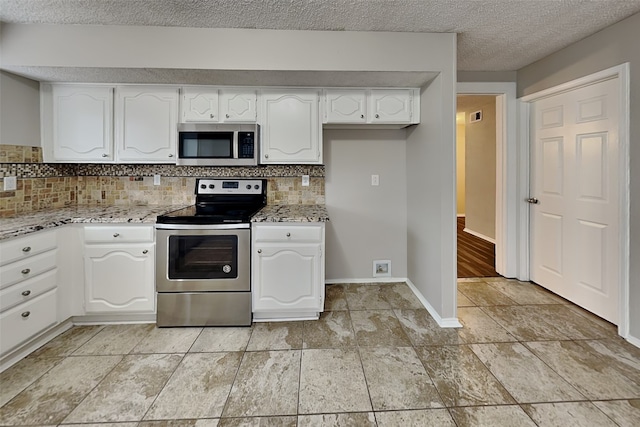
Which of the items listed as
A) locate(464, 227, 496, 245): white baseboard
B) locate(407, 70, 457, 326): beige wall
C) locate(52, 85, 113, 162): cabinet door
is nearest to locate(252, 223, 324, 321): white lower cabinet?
locate(407, 70, 457, 326): beige wall

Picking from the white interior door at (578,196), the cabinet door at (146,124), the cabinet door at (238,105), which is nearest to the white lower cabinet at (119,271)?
the cabinet door at (146,124)

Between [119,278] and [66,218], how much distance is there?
56 centimetres

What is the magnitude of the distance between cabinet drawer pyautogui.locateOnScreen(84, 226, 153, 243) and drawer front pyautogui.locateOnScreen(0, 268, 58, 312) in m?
0.31

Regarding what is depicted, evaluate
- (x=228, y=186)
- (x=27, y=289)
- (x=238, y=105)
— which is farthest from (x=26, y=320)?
(x=238, y=105)

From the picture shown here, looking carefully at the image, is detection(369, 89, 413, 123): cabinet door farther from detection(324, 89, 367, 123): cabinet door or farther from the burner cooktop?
the burner cooktop

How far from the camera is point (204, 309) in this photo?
2412 millimetres

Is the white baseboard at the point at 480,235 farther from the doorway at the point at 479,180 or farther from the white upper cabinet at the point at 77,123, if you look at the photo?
the white upper cabinet at the point at 77,123

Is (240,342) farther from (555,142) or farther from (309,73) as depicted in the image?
(555,142)

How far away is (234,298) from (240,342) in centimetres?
34

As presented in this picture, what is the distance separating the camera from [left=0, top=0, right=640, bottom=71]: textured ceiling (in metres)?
1.97

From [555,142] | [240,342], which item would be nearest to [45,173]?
[240,342]

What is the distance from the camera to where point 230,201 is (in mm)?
3049

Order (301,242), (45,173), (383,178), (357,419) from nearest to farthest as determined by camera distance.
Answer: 1. (357,419)
2. (301,242)
3. (45,173)
4. (383,178)

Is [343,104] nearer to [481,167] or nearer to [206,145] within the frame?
[206,145]
